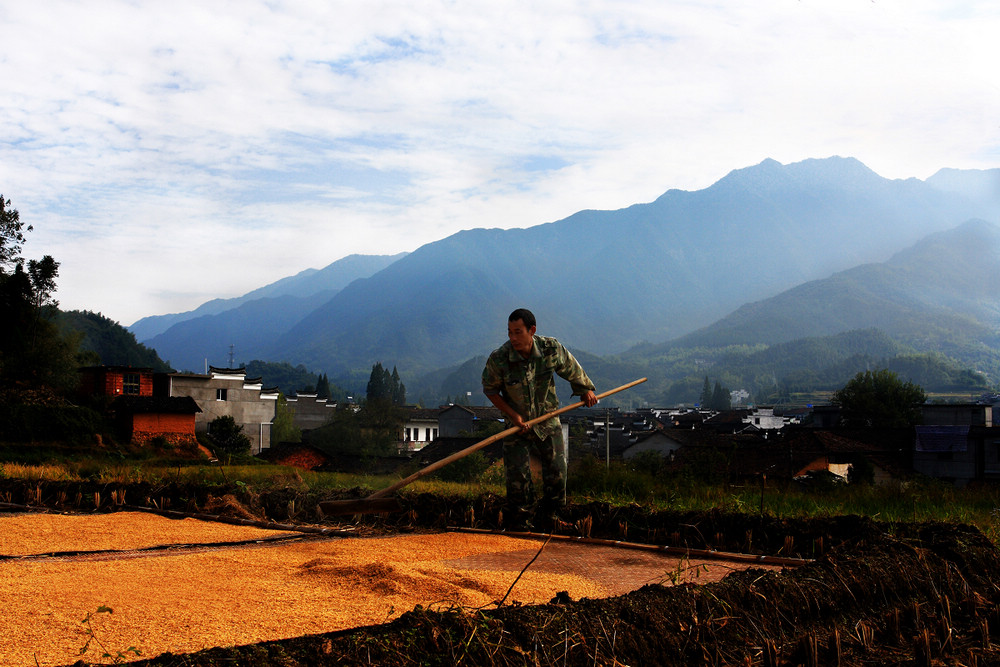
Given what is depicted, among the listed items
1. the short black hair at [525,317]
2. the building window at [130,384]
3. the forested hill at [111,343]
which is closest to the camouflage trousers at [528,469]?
the short black hair at [525,317]

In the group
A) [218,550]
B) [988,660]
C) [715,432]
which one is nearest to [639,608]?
[988,660]

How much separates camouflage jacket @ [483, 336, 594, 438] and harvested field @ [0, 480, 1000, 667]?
168cm

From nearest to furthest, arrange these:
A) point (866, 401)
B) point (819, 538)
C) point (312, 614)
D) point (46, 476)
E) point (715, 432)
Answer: point (312, 614) → point (819, 538) → point (46, 476) → point (715, 432) → point (866, 401)

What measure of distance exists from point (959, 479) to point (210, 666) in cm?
4960

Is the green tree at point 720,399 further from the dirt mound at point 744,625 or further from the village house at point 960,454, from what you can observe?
the dirt mound at point 744,625

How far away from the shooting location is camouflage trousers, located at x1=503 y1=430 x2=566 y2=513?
678 centimetres

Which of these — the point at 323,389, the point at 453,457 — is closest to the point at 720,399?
the point at 323,389

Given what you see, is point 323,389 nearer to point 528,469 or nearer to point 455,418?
point 455,418

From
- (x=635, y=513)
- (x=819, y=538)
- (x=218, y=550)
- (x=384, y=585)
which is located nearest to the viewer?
(x=384, y=585)

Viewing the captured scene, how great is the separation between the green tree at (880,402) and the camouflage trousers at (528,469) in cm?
6620

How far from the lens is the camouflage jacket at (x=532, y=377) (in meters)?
6.85

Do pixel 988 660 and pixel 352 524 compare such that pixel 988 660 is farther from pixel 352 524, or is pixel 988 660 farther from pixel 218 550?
pixel 352 524

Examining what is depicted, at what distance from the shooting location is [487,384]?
7.08 metres

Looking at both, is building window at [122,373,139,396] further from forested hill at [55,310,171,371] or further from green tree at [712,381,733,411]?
green tree at [712,381,733,411]
